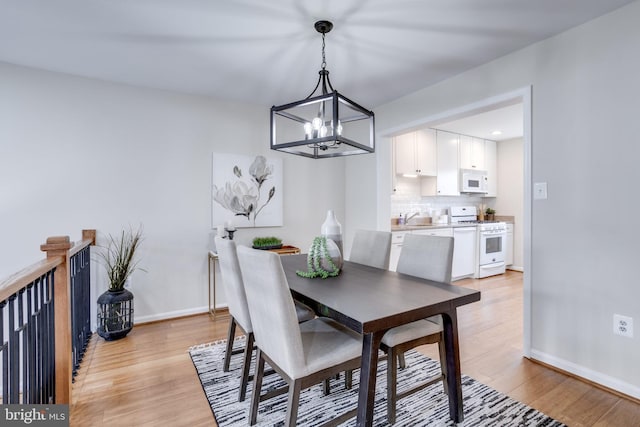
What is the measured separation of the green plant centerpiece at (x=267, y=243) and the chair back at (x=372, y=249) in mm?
1258

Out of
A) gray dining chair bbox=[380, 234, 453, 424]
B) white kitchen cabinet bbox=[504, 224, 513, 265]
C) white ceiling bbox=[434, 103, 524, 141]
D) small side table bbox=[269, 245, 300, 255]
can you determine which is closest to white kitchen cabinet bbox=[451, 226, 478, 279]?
white kitchen cabinet bbox=[504, 224, 513, 265]

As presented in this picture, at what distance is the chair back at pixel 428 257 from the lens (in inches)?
78.1

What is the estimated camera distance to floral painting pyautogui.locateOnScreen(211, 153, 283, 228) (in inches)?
140

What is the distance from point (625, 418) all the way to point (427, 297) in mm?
1381

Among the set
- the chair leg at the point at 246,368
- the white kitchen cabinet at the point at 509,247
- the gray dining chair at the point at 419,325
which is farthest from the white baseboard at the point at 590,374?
the white kitchen cabinet at the point at 509,247

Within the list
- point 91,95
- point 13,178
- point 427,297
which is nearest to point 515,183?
point 427,297

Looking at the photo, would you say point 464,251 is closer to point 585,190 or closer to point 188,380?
point 585,190

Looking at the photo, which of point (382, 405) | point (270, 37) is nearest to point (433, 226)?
point (382, 405)

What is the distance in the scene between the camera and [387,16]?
2.04 metres

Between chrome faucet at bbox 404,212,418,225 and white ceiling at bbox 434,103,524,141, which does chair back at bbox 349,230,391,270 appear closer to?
white ceiling at bbox 434,103,524,141

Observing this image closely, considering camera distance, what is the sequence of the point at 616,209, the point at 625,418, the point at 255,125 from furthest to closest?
the point at 255,125 → the point at 616,209 → the point at 625,418

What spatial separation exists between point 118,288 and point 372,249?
7.54 feet

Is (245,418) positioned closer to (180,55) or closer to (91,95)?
(180,55)

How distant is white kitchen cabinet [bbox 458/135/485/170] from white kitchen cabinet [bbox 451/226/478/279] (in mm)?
1154
